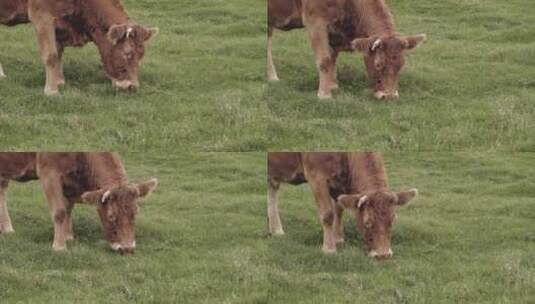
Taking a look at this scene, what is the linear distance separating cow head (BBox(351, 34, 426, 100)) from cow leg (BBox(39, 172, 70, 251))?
5.48 metres

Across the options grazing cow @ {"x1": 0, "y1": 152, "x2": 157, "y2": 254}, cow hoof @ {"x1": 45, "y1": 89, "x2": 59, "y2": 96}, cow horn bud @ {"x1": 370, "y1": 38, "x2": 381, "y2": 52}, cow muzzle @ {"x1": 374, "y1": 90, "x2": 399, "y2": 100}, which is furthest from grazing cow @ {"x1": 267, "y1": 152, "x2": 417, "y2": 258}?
cow hoof @ {"x1": 45, "y1": 89, "x2": 59, "y2": 96}

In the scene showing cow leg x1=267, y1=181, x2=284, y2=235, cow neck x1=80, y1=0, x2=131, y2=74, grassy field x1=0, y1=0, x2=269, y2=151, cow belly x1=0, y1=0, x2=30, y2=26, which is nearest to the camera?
grassy field x1=0, y1=0, x2=269, y2=151

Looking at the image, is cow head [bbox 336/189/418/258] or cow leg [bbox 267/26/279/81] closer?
cow head [bbox 336/189/418/258]

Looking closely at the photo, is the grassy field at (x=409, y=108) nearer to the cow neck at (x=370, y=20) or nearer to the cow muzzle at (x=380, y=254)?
the cow neck at (x=370, y=20)

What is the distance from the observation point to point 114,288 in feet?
50.8

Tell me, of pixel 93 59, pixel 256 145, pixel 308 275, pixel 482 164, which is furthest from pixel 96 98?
pixel 482 164

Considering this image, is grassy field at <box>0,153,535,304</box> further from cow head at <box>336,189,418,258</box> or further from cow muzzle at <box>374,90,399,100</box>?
cow muzzle at <box>374,90,399,100</box>

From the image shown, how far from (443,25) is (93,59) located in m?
9.88

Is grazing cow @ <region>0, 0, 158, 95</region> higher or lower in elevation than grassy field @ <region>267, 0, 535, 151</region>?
higher

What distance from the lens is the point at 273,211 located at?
59.4 feet

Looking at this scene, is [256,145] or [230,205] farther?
[230,205]

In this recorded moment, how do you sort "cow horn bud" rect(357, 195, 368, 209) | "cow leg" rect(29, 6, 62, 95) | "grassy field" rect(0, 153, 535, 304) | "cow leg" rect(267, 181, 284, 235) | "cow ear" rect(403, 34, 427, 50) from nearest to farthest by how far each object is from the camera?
"grassy field" rect(0, 153, 535, 304)
"cow horn bud" rect(357, 195, 368, 209)
"cow ear" rect(403, 34, 427, 50)
"cow leg" rect(267, 181, 284, 235)
"cow leg" rect(29, 6, 62, 95)

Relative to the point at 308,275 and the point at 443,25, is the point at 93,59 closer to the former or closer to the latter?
the point at 308,275

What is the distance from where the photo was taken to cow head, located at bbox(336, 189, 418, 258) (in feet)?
54.5
